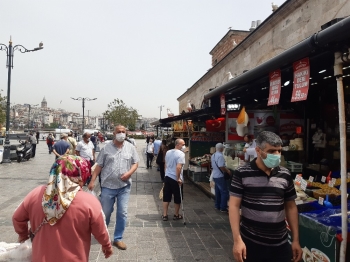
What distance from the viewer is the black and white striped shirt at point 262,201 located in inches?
103

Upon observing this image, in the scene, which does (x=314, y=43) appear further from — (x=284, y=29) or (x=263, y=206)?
(x=284, y=29)

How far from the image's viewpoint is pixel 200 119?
542 inches

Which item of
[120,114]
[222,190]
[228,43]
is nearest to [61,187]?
[222,190]

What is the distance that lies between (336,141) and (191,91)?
15.6 m

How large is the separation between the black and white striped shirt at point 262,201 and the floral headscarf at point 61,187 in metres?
1.37

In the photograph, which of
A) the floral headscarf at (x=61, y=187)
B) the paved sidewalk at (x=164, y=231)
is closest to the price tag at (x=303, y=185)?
the paved sidewalk at (x=164, y=231)

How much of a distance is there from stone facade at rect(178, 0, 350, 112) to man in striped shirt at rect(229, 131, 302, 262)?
4.79m

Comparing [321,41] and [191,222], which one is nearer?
[321,41]

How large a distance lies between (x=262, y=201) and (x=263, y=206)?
45 millimetres

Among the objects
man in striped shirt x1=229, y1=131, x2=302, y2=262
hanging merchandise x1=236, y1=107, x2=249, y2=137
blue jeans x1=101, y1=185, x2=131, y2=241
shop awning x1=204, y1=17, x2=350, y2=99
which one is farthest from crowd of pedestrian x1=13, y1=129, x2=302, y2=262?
Answer: hanging merchandise x1=236, y1=107, x2=249, y2=137

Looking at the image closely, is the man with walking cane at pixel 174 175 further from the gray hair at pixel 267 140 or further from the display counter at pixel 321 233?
the gray hair at pixel 267 140

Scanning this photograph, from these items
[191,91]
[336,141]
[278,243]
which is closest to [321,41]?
[278,243]

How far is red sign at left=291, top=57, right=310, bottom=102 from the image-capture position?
364cm

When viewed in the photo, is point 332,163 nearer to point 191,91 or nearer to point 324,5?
point 324,5
